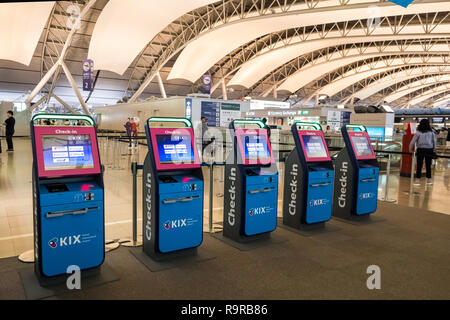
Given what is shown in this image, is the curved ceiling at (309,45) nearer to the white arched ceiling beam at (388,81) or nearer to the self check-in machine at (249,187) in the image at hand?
the white arched ceiling beam at (388,81)

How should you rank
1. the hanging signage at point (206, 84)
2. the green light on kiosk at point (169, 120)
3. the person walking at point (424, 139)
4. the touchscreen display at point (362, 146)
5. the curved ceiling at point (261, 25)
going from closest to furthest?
the green light on kiosk at point (169, 120)
the touchscreen display at point (362, 146)
the person walking at point (424, 139)
the curved ceiling at point (261, 25)
the hanging signage at point (206, 84)

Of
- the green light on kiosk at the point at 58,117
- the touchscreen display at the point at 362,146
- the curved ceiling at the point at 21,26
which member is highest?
the curved ceiling at the point at 21,26

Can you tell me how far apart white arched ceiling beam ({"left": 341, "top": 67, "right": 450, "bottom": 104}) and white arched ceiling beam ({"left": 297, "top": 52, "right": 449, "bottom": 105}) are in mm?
850

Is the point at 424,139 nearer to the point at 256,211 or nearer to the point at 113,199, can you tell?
the point at 256,211

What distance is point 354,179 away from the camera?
192 inches

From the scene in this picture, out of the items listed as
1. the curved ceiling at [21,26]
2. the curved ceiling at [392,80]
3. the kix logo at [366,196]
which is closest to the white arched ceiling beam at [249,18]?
the curved ceiling at [21,26]

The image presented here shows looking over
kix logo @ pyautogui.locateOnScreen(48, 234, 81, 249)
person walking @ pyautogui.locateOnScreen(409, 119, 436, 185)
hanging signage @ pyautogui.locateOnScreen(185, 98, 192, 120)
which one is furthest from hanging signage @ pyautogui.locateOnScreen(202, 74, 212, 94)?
kix logo @ pyautogui.locateOnScreen(48, 234, 81, 249)

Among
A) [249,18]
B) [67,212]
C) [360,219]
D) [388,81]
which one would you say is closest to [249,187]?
[67,212]

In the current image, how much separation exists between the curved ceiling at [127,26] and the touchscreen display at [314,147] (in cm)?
1552

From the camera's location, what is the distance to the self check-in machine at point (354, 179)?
A: 4.89 meters

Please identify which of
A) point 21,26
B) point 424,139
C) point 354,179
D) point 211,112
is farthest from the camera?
point 21,26

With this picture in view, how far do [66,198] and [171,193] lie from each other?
896 millimetres

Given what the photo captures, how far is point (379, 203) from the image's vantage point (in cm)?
607

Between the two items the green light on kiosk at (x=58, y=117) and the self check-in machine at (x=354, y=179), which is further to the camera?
the self check-in machine at (x=354, y=179)
